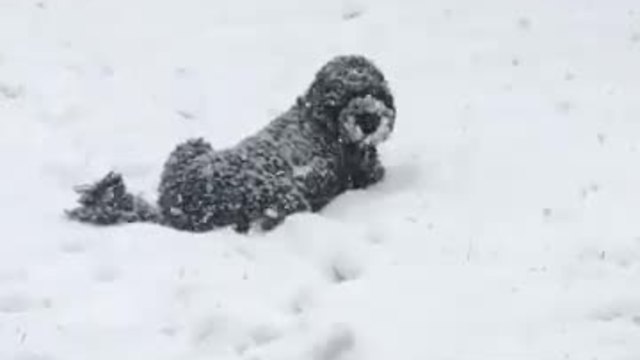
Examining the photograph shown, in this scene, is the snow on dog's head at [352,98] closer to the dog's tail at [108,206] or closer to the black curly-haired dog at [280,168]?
the black curly-haired dog at [280,168]

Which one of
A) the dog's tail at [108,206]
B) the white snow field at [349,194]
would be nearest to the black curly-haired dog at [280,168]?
the dog's tail at [108,206]

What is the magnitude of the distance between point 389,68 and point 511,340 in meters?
5.33

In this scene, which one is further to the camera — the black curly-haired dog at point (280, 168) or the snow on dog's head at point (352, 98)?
the snow on dog's head at point (352, 98)

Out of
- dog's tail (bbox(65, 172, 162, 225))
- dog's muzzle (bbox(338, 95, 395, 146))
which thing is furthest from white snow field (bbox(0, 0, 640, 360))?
dog's muzzle (bbox(338, 95, 395, 146))

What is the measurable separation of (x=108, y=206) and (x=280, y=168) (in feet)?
3.71

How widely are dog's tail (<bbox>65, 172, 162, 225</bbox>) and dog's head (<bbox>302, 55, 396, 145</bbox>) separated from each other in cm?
158

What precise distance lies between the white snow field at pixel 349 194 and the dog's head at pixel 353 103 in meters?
0.45

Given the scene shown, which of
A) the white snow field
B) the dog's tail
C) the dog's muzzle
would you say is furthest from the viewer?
the dog's muzzle

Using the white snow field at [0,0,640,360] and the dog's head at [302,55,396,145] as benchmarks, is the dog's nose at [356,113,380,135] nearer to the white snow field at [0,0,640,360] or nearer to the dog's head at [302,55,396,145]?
the dog's head at [302,55,396,145]

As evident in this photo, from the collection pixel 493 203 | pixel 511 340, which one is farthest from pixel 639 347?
pixel 493 203

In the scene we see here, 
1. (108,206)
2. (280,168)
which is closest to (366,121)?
(280,168)

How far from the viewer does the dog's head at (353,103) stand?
8.94 meters

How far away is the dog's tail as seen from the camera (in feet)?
25.9

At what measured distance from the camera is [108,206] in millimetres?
7914
